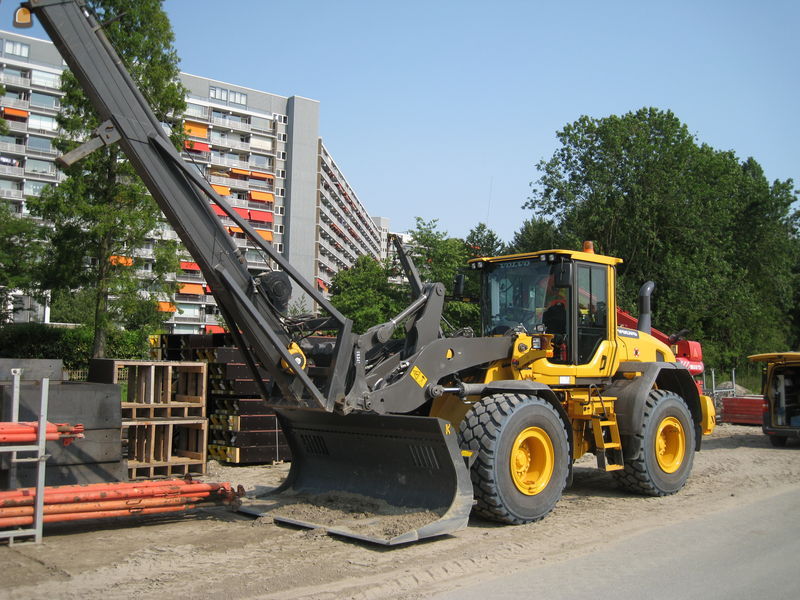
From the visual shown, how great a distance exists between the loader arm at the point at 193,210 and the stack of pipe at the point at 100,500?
4.74ft

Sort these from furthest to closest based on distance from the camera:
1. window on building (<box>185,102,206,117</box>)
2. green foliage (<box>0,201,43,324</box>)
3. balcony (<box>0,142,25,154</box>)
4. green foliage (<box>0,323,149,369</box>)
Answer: window on building (<box>185,102,206,117</box>)
balcony (<box>0,142,25,154</box>)
green foliage (<box>0,323,149,369</box>)
green foliage (<box>0,201,43,324</box>)

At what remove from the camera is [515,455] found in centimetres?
790

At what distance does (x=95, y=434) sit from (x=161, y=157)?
3.19 metres

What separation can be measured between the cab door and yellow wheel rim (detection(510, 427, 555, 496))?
1455 millimetres

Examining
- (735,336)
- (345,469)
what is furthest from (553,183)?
(345,469)

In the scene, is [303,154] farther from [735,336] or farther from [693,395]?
[693,395]

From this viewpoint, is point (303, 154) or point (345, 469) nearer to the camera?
point (345, 469)

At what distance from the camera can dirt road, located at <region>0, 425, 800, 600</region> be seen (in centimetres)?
547

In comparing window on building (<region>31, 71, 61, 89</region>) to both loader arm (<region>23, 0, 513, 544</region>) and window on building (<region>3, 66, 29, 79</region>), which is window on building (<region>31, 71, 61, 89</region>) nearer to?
window on building (<region>3, 66, 29, 79</region>)

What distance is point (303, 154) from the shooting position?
89000 millimetres

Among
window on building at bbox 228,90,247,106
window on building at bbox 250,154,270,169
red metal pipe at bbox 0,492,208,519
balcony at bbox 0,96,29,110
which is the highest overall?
window on building at bbox 228,90,247,106

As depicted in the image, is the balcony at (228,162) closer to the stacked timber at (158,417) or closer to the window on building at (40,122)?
the window on building at (40,122)

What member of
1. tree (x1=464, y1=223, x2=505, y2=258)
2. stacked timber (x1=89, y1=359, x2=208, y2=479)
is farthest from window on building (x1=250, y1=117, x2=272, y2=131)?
stacked timber (x1=89, y1=359, x2=208, y2=479)

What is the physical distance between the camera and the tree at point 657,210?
121 feet
